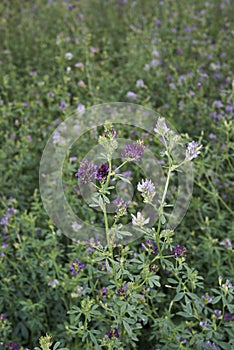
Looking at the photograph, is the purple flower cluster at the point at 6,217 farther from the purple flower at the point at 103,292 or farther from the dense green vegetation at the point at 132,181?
the purple flower at the point at 103,292

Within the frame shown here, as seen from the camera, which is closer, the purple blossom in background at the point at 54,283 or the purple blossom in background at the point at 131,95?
the purple blossom in background at the point at 54,283

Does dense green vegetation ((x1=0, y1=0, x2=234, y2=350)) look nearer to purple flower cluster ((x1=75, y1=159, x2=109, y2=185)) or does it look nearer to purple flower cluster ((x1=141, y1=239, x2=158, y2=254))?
purple flower cluster ((x1=141, y1=239, x2=158, y2=254))

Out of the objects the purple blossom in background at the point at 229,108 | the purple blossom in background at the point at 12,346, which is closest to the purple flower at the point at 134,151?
the purple blossom in background at the point at 12,346

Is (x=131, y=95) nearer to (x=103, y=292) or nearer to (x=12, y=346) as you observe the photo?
(x=103, y=292)

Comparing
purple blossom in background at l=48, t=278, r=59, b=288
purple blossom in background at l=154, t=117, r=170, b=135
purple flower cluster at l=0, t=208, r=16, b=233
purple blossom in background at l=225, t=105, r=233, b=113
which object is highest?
purple blossom in background at l=154, t=117, r=170, b=135

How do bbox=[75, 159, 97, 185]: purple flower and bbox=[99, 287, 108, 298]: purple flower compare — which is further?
bbox=[99, 287, 108, 298]: purple flower

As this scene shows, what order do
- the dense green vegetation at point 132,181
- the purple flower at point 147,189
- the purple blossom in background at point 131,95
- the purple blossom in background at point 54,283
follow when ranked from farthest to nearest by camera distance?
the purple blossom in background at point 131,95 < the purple blossom in background at point 54,283 < the dense green vegetation at point 132,181 < the purple flower at point 147,189

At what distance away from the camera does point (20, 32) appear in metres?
4.65

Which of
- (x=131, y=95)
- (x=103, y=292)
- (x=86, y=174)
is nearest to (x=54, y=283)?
(x=103, y=292)

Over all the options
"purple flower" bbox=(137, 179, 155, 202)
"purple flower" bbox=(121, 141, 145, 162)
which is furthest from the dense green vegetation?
"purple flower" bbox=(121, 141, 145, 162)

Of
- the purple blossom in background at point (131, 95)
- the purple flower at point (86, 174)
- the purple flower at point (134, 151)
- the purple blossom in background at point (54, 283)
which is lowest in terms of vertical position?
the purple blossom in background at point (54, 283)

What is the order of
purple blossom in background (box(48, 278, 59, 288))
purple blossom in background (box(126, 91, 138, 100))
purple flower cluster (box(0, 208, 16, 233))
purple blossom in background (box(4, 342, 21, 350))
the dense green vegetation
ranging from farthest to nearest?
purple blossom in background (box(126, 91, 138, 100)) < purple flower cluster (box(0, 208, 16, 233)) < purple blossom in background (box(48, 278, 59, 288)) < purple blossom in background (box(4, 342, 21, 350)) < the dense green vegetation

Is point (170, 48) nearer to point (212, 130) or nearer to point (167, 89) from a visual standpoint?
point (167, 89)

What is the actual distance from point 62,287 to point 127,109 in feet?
4.63
